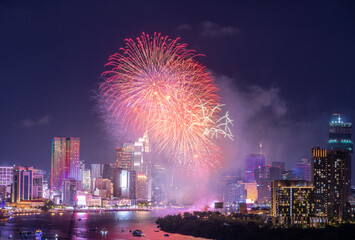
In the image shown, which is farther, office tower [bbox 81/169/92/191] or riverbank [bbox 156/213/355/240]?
office tower [bbox 81/169/92/191]

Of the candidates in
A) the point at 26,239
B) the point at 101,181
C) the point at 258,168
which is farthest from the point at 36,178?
the point at 26,239

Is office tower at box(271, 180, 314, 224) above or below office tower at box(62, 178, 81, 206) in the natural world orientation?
above

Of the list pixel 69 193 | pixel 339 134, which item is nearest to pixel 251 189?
pixel 339 134

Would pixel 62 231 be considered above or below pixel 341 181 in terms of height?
below

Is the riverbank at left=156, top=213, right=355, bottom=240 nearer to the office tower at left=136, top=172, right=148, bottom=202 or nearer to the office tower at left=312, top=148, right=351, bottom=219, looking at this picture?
the office tower at left=312, top=148, right=351, bottom=219

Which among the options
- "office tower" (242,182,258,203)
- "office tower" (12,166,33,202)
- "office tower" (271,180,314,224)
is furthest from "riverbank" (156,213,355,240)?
"office tower" (12,166,33,202)

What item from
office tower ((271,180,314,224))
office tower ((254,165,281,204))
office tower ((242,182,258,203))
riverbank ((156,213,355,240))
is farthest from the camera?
office tower ((242,182,258,203))

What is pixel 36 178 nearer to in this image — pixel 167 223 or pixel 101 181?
pixel 101 181

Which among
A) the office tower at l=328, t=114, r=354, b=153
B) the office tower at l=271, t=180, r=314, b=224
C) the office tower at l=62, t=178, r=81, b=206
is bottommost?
the office tower at l=62, t=178, r=81, b=206
